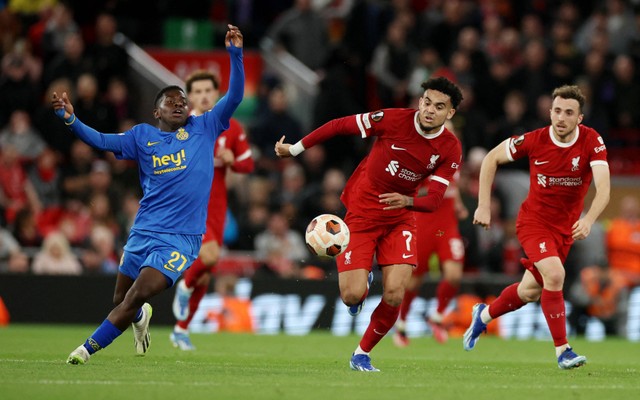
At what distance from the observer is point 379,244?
10867 millimetres

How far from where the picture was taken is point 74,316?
1747cm

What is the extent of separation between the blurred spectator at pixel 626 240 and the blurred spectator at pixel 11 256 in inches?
357

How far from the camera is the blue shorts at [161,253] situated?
10016 mm

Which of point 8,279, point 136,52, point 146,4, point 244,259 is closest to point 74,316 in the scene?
point 8,279

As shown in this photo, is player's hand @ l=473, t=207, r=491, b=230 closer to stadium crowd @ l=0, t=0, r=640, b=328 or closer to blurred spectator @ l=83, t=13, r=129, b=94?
stadium crowd @ l=0, t=0, r=640, b=328

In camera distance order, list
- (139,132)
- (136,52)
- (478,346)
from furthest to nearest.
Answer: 1. (136,52)
2. (478,346)
3. (139,132)

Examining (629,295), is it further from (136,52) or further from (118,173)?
(136,52)

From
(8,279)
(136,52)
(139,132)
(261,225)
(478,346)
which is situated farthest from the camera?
(136,52)

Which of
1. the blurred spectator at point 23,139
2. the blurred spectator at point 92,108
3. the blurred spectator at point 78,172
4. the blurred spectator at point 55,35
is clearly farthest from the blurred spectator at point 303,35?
the blurred spectator at point 23,139

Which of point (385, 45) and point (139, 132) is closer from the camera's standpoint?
point (139, 132)

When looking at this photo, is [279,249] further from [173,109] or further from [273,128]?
[173,109]

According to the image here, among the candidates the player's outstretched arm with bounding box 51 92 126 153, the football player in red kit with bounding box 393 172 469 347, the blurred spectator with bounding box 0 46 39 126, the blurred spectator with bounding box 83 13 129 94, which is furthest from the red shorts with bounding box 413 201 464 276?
the blurred spectator with bounding box 0 46 39 126

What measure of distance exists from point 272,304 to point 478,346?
3.55 meters

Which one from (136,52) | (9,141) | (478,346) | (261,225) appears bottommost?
(478,346)
